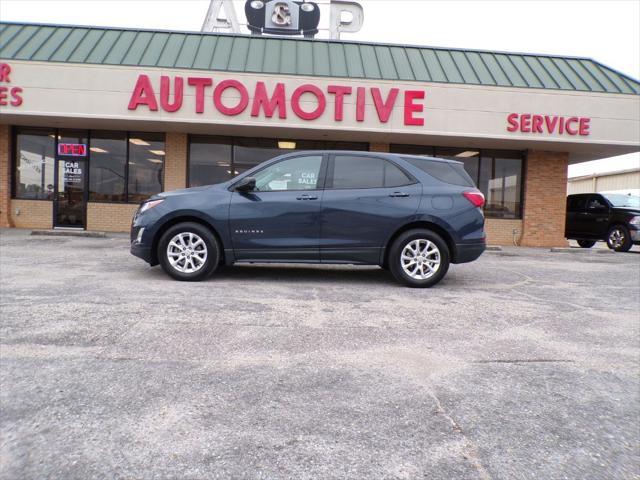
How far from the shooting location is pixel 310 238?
20.7 ft

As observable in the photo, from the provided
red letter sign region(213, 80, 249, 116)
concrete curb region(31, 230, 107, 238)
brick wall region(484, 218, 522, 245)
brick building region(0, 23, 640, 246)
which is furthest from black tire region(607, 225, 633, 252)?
concrete curb region(31, 230, 107, 238)

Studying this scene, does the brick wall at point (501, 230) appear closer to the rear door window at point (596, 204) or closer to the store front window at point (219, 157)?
the rear door window at point (596, 204)

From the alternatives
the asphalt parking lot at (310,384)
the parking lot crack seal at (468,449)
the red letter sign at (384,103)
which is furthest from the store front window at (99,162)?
the parking lot crack seal at (468,449)

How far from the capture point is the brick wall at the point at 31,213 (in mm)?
14617

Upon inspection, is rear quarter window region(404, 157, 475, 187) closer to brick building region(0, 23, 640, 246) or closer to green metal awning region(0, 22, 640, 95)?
brick building region(0, 23, 640, 246)

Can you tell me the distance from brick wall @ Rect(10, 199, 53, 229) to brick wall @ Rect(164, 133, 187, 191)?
3833 mm

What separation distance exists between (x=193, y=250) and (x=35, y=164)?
37.8 ft

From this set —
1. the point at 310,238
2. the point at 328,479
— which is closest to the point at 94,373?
the point at 328,479

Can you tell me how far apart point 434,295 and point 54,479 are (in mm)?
4712

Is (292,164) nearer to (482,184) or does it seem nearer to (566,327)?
(566,327)

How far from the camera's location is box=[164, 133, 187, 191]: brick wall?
14617 millimetres

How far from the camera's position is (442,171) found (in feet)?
21.7

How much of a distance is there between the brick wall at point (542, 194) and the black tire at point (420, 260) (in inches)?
401

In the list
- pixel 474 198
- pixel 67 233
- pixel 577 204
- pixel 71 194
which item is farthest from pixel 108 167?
pixel 577 204
